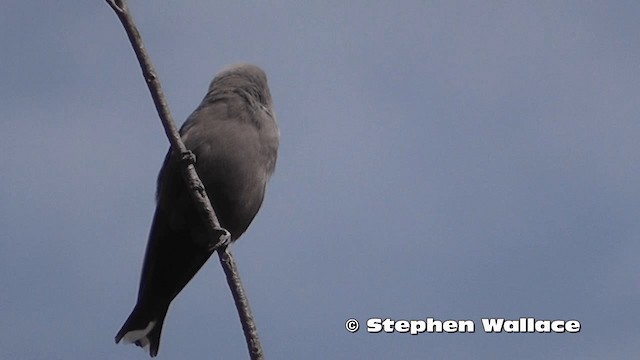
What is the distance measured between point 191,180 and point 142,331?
4.63 ft

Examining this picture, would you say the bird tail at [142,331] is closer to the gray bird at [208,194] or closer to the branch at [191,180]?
the gray bird at [208,194]

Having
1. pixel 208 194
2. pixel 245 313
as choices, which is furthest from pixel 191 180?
pixel 208 194

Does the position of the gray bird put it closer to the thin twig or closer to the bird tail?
the bird tail

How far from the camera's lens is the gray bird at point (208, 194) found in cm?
572

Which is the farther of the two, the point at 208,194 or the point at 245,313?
the point at 208,194

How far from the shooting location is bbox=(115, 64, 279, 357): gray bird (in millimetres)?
5721

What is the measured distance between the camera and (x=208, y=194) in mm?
5898

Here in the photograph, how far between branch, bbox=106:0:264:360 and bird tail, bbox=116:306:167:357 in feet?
3.97

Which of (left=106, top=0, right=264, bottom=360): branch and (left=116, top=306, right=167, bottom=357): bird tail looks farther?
(left=116, top=306, right=167, bottom=357): bird tail

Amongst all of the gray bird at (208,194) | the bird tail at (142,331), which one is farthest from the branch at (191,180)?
the bird tail at (142,331)

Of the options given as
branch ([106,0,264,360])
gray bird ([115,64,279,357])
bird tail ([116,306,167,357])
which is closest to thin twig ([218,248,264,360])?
branch ([106,0,264,360])

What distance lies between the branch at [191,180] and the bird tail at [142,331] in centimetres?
121

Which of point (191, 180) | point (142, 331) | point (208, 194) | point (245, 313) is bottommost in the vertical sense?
point (245, 313)

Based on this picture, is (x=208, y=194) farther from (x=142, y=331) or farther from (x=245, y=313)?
(x=245, y=313)
